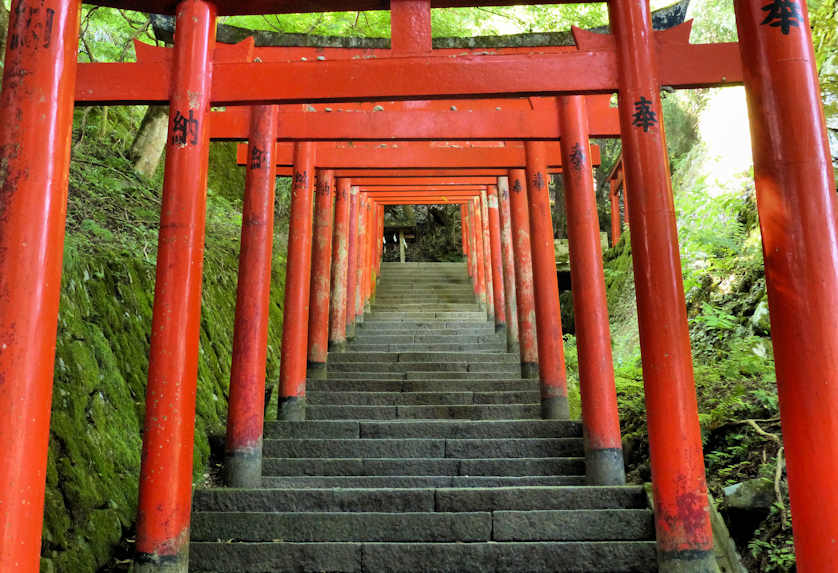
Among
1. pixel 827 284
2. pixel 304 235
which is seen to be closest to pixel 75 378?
pixel 304 235

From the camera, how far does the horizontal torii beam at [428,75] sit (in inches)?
194

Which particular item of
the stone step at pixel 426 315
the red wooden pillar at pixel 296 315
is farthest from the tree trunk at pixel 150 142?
the stone step at pixel 426 315

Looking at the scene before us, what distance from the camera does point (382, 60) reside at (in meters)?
4.95

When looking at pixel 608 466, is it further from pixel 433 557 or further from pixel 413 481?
pixel 433 557

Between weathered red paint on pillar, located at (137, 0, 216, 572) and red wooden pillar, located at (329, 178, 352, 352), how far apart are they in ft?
19.7

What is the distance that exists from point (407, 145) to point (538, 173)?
170cm

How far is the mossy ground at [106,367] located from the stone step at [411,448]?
38.9 inches

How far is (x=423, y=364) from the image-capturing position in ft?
34.7

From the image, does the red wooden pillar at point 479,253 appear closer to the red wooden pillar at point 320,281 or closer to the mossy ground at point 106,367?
the red wooden pillar at point 320,281

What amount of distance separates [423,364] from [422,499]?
178 inches

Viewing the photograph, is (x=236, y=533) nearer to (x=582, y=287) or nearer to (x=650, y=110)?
(x=582, y=287)

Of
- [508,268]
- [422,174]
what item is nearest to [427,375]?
[508,268]

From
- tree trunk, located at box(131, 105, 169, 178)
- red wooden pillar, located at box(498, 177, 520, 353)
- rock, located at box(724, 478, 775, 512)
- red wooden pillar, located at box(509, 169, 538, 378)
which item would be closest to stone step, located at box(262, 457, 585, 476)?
rock, located at box(724, 478, 775, 512)

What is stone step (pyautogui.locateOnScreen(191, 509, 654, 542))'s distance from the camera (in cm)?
573
